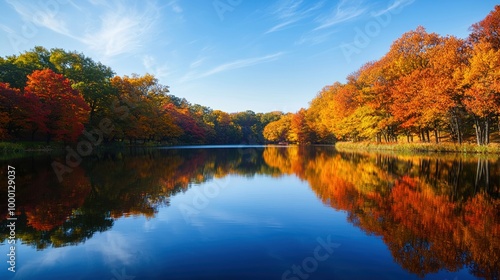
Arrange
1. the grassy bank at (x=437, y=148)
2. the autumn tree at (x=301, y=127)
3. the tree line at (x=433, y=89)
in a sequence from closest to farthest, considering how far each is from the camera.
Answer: the tree line at (x=433, y=89) → the grassy bank at (x=437, y=148) → the autumn tree at (x=301, y=127)

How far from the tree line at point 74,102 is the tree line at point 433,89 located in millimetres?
44586

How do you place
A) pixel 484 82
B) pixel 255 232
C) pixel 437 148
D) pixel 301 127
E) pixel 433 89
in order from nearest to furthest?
pixel 255 232, pixel 484 82, pixel 433 89, pixel 437 148, pixel 301 127

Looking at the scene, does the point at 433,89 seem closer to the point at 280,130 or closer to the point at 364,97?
the point at 364,97

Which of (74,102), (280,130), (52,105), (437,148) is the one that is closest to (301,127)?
(280,130)

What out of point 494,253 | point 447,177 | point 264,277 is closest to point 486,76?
point 447,177

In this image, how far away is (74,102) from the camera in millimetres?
42219

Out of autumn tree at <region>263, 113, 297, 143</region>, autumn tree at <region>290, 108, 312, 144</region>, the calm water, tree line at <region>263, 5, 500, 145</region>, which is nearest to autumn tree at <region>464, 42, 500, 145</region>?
tree line at <region>263, 5, 500, 145</region>

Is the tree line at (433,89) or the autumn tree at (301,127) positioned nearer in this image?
the tree line at (433,89)

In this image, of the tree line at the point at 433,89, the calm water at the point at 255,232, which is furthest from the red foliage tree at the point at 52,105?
the tree line at the point at 433,89

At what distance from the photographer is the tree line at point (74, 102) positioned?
36.9 m

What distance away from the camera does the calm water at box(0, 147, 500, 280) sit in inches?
228

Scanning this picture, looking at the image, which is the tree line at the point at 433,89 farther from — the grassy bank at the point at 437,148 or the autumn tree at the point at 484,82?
the grassy bank at the point at 437,148

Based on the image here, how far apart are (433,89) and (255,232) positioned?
1480 inches

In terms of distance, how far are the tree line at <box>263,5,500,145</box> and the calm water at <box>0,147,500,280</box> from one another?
24.5m
